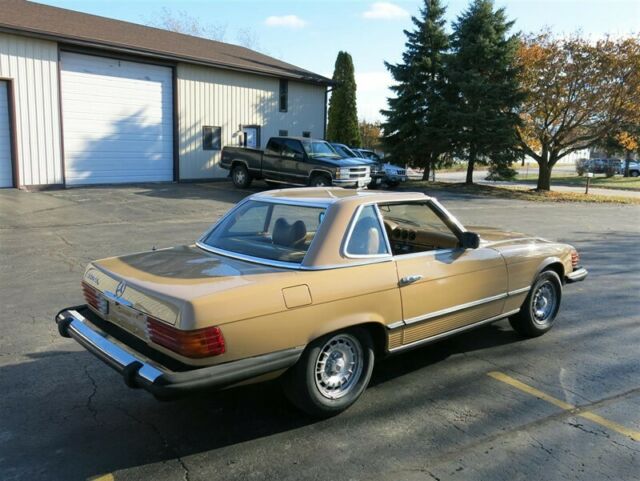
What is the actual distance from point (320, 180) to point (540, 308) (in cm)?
1272

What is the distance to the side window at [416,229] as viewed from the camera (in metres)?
4.66

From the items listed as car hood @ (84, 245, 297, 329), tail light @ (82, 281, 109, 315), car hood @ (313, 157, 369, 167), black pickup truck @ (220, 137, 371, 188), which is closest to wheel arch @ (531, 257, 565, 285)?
car hood @ (84, 245, 297, 329)

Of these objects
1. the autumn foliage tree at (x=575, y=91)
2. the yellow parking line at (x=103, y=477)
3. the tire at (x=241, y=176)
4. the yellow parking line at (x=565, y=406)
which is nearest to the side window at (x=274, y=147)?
the tire at (x=241, y=176)

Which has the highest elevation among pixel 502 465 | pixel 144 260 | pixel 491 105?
pixel 491 105

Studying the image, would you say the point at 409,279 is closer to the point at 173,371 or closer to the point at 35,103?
the point at 173,371

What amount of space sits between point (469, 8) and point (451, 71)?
3.32 meters

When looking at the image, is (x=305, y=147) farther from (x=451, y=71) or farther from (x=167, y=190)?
(x=451, y=71)

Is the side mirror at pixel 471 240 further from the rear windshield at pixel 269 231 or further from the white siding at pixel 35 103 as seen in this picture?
the white siding at pixel 35 103

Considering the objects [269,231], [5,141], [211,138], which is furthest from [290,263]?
[211,138]

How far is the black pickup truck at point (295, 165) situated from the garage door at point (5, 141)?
7115mm

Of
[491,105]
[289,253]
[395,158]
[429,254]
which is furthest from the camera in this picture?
[395,158]

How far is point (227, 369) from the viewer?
10.2 feet

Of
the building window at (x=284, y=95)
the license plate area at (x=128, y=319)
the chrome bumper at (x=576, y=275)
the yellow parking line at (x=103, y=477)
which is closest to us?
the yellow parking line at (x=103, y=477)

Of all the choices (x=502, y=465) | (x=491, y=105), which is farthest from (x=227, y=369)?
(x=491, y=105)
